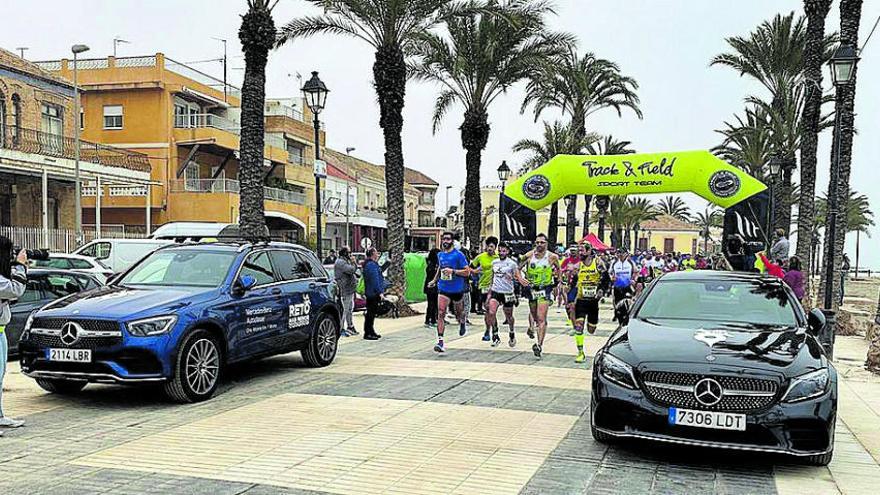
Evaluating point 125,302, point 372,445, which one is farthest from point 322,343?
point 372,445

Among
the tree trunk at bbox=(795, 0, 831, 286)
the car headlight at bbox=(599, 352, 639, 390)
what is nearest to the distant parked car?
the tree trunk at bbox=(795, 0, 831, 286)

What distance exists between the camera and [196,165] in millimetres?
40156

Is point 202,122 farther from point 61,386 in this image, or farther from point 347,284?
point 61,386

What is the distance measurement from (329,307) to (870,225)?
94.2m

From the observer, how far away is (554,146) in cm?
3981

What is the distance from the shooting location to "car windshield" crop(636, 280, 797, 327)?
24.1 feet

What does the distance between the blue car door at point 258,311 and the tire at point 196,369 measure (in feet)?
1.02

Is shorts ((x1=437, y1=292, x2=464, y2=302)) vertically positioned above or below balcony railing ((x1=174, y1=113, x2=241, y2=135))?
below

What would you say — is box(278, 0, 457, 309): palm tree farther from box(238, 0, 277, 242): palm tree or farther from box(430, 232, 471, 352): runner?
box(430, 232, 471, 352): runner

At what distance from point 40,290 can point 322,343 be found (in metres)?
4.45

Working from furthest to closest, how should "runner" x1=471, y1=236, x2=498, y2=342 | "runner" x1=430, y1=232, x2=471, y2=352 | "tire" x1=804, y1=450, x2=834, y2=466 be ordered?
"runner" x1=471, y1=236, x2=498, y2=342
"runner" x1=430, y1=232, x2=471, y2=352
"tire" x1=804, y1=450, x2=834, y2=466

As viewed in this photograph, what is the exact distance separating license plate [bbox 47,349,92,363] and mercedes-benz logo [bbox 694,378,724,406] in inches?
225

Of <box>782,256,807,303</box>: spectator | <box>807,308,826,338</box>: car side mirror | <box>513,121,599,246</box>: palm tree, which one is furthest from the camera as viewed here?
<box>513,121,599,246</box>: palm tree

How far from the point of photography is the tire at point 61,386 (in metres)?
8.66
